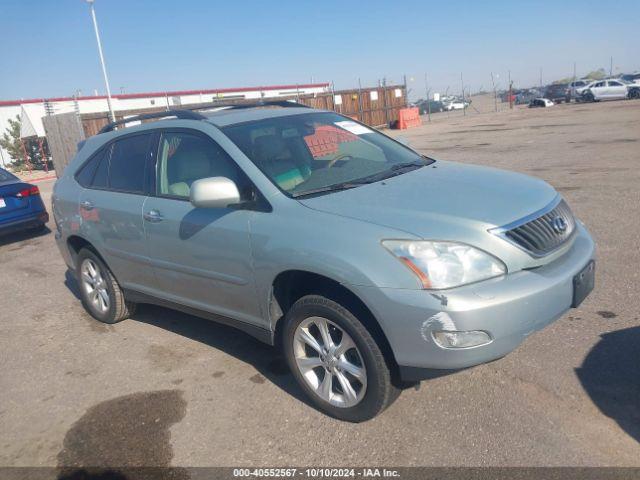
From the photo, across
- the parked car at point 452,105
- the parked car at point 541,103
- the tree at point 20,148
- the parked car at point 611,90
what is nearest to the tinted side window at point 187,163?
the tree at point 20,148

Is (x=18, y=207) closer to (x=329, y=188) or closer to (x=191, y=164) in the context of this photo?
(x=191, y=164)

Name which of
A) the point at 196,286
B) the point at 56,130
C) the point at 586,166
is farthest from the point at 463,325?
the point at 56,130

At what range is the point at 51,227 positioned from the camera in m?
10.6

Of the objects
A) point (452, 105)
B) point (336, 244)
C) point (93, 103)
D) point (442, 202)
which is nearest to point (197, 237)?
point (336, 244)

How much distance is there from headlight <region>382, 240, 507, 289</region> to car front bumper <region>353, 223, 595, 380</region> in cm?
5

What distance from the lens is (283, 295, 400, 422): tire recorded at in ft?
9.56

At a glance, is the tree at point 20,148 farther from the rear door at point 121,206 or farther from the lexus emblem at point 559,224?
the lexus emblem at point 559,224

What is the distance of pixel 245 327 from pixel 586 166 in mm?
9506

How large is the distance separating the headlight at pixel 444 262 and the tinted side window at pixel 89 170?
3.19 meters

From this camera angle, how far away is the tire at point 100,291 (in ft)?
15.9

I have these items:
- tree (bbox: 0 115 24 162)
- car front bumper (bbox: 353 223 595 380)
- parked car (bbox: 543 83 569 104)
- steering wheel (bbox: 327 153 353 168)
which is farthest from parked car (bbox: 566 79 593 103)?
car front bumper (bbox: 353 223 595 380)

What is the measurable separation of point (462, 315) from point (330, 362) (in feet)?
2.91

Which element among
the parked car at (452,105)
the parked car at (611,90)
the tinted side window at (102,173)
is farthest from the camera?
the parked car at (452,105)

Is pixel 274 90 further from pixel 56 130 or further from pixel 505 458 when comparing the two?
pixel 505 458
